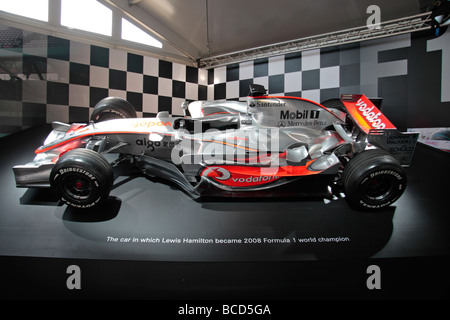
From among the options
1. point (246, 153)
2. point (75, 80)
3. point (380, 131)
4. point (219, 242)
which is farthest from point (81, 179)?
point (380, 131)

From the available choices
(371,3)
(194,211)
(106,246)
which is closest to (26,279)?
(106,246)

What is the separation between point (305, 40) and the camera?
6.72 feet

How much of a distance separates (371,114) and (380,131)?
0.60 feet

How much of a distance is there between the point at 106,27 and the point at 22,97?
40.2 inches

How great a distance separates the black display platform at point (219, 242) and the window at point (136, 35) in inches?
67.8

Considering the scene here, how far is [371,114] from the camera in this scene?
4.59 feet

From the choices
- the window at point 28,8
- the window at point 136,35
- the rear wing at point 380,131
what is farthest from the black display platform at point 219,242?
the window at point 136,35

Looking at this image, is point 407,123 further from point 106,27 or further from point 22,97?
point 22,97

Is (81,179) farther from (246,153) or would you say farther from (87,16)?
(87,16)

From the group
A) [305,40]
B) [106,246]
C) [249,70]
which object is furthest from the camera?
[249,70]

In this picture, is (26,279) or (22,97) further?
(22,97)

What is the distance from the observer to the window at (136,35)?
2.16m

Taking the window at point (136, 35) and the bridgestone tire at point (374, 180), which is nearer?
the bridgestone tire at point (374, 180)

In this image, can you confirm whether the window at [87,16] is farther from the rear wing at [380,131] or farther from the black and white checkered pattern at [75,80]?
the rear wing at [380,131]
